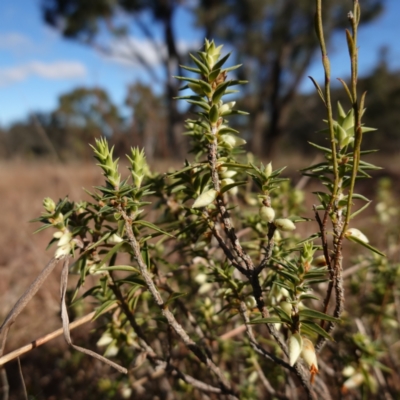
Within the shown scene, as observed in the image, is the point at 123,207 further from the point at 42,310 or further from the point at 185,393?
the point at 42,310

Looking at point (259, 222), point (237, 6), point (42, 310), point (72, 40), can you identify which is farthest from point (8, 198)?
point (237, 6)

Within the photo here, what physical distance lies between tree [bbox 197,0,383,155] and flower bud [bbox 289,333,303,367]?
37.6 feet

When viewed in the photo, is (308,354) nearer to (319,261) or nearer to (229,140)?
(319,261)

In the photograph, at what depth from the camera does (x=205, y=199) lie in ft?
1.88

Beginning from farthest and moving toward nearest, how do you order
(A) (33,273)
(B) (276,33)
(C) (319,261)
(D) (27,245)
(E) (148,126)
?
(B) (276,33)
(E) (148,126)
(D) (27,245)
(A) (33,273)
(C) (319,261)

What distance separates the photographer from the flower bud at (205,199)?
0.57 m

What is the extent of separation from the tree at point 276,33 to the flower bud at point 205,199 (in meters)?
11.4

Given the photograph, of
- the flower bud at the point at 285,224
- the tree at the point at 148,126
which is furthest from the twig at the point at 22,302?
the tree at the point at 148,126

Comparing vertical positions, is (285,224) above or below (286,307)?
above

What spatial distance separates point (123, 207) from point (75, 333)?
186cm

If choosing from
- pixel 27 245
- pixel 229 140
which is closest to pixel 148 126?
pixel 27 245

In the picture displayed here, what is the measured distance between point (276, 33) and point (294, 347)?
12708mm

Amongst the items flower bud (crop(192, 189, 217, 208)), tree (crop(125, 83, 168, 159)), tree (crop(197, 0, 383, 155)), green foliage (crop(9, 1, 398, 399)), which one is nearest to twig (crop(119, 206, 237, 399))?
green foliage (crop(9, 1, 398, 399))

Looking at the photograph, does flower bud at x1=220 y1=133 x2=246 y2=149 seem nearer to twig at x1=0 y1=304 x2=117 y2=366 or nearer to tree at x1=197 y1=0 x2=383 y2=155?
twig at x1=0 y1=304 x2=117 y2=366
